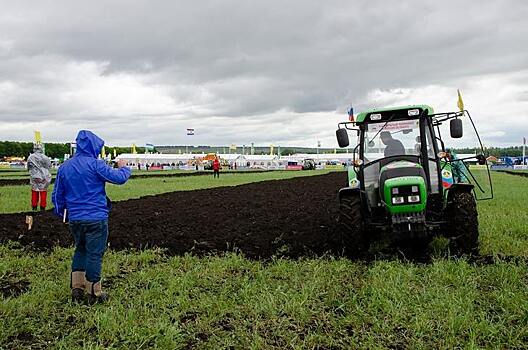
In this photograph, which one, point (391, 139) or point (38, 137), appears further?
point (38, 137)

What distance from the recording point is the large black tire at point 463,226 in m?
7.37

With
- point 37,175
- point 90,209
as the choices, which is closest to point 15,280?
point 90,209

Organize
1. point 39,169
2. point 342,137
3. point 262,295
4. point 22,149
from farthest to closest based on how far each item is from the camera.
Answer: point 22,149
point 39,169
point 342,137
point 262,295

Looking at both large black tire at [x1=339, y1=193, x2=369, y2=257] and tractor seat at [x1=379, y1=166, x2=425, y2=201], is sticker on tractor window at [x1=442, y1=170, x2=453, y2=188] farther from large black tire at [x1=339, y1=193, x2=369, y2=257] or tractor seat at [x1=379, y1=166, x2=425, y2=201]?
large black tire at [x1=339, y1=193, x2=369, y2=257]

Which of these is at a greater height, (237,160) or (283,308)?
(237,160)

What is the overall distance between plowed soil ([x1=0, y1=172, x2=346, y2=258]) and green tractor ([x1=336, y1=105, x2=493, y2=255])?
0.89 meters

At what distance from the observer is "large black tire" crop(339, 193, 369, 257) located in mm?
7461

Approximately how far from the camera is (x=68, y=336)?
458 centimetres

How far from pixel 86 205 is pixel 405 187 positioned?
13.7ft

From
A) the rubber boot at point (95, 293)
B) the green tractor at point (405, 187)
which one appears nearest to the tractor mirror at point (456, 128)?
the green tractor at point (405, 187)

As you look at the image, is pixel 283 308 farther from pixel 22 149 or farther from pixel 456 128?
pixel 22 149

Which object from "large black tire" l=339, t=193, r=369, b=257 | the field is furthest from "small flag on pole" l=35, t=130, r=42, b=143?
"large black tire" l=339, t=193, r=369, b=257

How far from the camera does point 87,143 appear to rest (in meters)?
5.82

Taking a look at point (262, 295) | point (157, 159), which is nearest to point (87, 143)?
point (262, 295)
